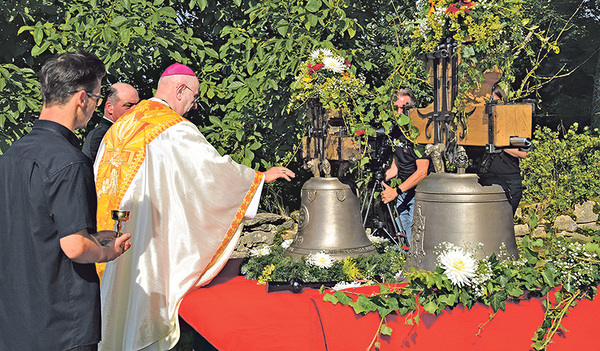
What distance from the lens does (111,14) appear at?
574cm

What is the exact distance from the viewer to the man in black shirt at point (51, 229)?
2193 millimetres

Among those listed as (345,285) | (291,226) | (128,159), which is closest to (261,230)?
(291,226)

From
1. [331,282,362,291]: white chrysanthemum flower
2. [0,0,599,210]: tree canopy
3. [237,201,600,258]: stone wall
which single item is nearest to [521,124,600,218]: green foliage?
[237,201,600,258]: stone wall

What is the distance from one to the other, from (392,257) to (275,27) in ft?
8.73

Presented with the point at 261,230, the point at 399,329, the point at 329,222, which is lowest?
the point at 261,230

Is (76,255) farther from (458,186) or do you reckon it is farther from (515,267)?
(515,267)

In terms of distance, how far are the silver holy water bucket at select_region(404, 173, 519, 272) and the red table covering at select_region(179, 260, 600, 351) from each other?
40 cm

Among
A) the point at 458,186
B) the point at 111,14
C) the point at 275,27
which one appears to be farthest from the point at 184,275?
the point at 111,14

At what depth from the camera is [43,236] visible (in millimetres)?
2236

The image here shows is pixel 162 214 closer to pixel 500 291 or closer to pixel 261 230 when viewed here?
pixel 500 291

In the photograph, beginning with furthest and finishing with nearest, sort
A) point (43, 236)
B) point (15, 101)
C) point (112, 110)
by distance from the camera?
point (15, 101), point (112, 110), point (43, 236)

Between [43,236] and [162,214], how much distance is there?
5.46 feet

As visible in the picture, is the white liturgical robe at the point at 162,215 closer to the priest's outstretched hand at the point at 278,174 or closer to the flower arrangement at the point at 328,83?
the priest's outstretched hand at the point at 278,174

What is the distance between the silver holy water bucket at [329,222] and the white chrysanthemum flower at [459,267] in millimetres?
1244
